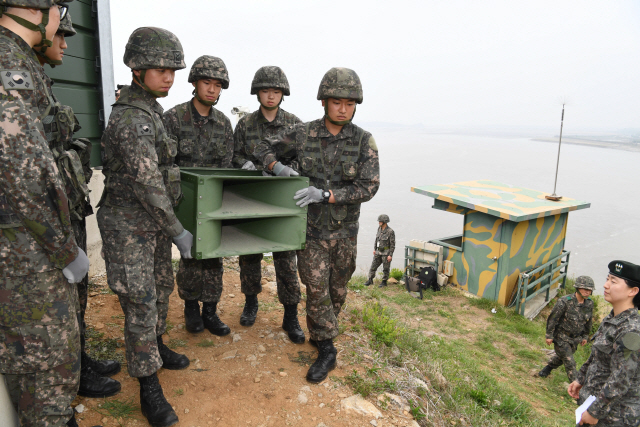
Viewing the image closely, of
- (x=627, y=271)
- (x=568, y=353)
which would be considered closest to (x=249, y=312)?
(x=627, y=271)

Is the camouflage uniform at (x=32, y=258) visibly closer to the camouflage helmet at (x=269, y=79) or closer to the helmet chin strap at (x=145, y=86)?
the helmet chin strap at (x=145, y=86)

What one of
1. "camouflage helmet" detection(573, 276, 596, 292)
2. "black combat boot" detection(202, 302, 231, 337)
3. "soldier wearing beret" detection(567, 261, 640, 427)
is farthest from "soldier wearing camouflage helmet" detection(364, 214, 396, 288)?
"soldier wearing beret" detection(567, 261, 640, 427)

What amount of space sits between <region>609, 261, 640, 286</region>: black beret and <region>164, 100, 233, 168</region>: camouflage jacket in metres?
3.29

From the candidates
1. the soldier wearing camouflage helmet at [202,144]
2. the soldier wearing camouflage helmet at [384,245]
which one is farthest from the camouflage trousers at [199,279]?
the soldier wearing camouflage helmet at [384,245]

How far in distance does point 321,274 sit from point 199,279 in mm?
1139

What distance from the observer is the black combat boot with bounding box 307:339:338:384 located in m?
3.35

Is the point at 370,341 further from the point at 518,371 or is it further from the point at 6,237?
the point at 518,371

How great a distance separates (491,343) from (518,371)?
104 cm

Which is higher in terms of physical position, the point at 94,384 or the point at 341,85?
the point at 341,85

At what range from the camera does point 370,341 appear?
421 cm

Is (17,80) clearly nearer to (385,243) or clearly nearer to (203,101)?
(203,101)

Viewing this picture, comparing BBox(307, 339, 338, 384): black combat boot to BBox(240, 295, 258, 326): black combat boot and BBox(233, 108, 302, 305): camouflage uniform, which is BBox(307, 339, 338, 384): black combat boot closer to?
BBox(233, 108, 302, 305): camouflage uniform

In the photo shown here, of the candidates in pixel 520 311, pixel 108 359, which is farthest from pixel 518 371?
pixel 108 359

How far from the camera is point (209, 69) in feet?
12.3
